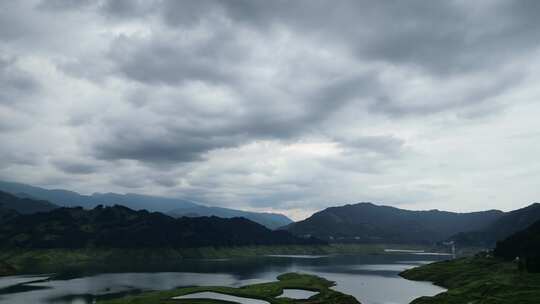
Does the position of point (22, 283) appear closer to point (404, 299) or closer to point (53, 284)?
point (53, 284)

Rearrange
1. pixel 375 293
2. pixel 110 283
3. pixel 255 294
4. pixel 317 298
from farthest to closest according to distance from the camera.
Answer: pixel 110 283, pixel 375 293, pixel 255 294, pixel 317 298

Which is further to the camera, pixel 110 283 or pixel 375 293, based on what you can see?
pixel 110 283

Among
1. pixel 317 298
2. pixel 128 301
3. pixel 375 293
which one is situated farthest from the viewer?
pixel 375 293

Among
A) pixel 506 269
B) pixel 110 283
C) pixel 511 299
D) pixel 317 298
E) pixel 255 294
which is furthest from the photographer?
pixel 110 283

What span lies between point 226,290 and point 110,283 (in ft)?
208

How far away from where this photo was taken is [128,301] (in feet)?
445

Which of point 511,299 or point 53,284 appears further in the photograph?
point 53,284

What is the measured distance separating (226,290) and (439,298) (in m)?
71.1

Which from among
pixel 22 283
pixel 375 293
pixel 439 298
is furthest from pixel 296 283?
pixel 22 283

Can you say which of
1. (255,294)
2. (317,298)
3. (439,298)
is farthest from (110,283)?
(439,298)

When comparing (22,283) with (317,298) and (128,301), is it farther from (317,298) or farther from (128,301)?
(317,298)

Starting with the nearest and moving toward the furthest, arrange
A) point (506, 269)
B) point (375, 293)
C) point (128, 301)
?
point (128, 301) → point (375, 293) → point (506, 269)

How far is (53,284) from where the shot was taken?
194m

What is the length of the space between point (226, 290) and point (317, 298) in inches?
1400
